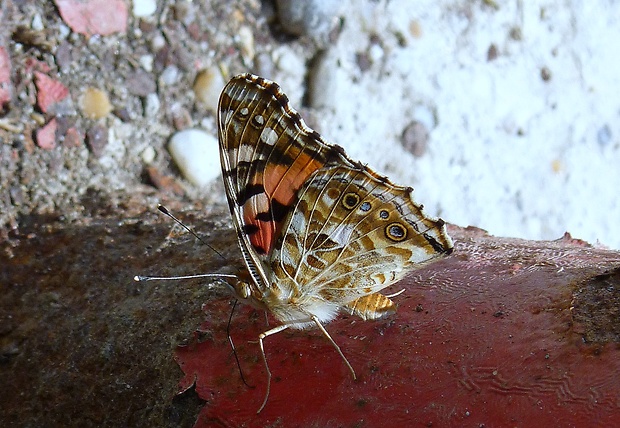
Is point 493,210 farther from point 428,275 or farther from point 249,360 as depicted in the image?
point 249,360

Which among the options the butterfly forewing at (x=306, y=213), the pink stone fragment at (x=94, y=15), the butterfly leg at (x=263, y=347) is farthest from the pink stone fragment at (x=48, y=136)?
the butterfly leg at (x=263, y=347)

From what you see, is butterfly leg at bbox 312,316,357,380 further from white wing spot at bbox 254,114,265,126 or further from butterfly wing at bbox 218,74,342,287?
white wing spot at bbox 254,114,265,126

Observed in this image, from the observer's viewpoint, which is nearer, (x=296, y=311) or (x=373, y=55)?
(x=296, y=311)

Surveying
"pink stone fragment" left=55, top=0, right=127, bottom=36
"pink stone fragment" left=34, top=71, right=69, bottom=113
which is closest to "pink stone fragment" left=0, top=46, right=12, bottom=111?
"pink stone fragment" left=34, top=71, right=69, bottom=113

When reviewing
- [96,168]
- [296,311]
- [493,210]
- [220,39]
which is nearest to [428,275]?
[296,311]

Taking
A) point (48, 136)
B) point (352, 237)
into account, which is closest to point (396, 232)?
point (352, 237)

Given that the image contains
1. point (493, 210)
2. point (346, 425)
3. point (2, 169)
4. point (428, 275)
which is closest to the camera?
point (346, 425)

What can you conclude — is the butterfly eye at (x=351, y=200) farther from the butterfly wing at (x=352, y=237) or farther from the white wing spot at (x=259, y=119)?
the white wing spot at (x=259, y=119)
